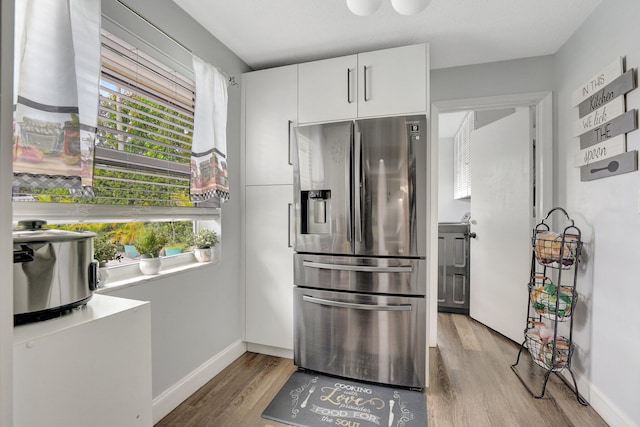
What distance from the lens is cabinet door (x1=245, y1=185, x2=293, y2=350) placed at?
2.36 m

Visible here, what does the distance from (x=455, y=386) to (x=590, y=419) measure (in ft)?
2.25

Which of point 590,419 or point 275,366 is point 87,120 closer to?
point 275,366

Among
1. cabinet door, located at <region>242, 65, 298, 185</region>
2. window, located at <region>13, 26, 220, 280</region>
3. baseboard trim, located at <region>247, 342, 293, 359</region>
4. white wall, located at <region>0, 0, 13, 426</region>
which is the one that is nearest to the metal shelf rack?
baseboard trim, located at <region>247, 342, 293, 359</region>

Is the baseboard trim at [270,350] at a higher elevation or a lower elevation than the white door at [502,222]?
lower

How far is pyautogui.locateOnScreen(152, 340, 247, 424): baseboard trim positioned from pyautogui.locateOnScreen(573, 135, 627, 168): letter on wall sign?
2.72 meters

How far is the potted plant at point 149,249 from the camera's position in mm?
1690

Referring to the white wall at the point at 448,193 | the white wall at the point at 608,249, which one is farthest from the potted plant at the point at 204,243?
the white wall at the point at 448,193

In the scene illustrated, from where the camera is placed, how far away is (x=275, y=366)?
2297 millimetres

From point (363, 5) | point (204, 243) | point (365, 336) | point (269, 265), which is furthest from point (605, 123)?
point (204, 243)

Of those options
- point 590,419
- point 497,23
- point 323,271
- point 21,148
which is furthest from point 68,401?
point 497,23

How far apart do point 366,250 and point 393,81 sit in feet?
3.76

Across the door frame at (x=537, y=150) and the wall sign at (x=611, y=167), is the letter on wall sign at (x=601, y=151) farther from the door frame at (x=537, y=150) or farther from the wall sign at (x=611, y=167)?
the door frame at (x=537, y=150)

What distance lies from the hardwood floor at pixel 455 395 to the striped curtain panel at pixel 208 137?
4.06 feet

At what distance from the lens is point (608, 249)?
1.71 meters
